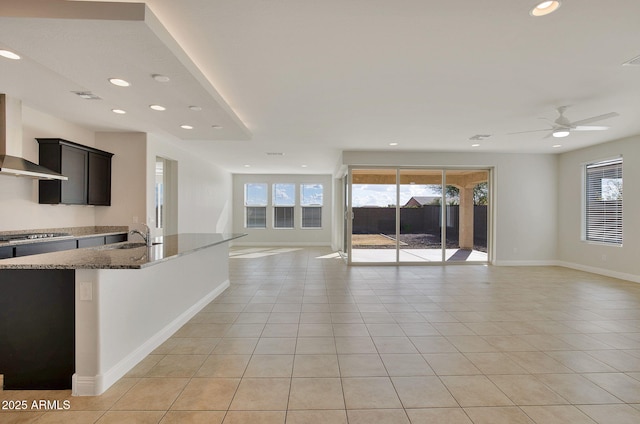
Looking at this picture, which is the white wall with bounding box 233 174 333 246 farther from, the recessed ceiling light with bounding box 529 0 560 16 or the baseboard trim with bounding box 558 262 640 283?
the recessed ceiling light with bounding box 529 0 560 16

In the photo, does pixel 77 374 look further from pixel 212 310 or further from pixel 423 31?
pixel 423 31

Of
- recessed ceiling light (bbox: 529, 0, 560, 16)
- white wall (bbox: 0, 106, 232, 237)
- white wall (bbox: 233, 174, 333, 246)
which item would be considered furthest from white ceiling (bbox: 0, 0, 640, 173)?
white wall (bbox: 233, 174, 333, 246)

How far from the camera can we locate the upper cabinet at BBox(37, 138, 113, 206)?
430cm

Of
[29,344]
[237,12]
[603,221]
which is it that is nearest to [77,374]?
[29,344]

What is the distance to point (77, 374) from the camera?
2.15 metres

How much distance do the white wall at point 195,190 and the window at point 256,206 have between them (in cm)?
85

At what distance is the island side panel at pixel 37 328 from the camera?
215 cm

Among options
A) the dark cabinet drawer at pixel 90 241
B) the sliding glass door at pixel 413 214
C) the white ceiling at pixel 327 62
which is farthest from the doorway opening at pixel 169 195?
the sliding glass door at pixel 413 214

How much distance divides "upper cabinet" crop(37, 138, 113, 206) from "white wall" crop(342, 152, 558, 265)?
5.99m

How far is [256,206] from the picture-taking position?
11.1 metres

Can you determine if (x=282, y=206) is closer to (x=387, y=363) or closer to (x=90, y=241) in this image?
(x=90, y=241)

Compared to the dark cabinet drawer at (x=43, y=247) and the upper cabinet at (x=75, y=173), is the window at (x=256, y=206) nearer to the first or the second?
the upper cabinet at (x=75, y=173)

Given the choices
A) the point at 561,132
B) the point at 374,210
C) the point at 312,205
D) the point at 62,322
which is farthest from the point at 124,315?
the point at 312,205

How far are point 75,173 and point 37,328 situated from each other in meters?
3.27
